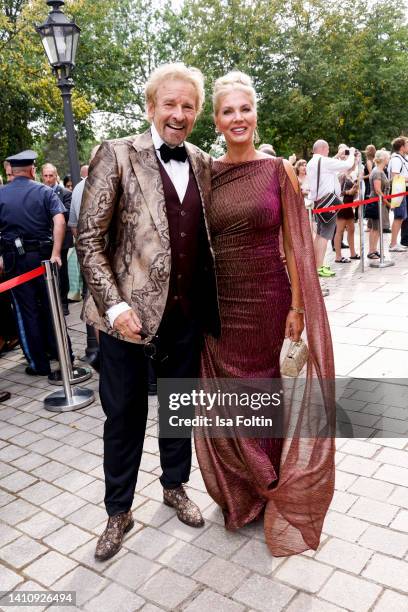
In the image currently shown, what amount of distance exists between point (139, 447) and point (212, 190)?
1.27 m

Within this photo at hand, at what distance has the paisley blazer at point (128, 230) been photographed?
91.1 inches

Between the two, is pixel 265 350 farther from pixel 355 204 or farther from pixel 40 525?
pixel 355 204

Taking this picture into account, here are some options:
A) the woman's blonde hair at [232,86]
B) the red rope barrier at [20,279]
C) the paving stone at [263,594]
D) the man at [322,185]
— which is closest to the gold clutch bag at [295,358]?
the paving stone at [263,594]

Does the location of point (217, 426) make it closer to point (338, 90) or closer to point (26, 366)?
point (26, 366)

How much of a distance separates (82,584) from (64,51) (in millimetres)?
5080

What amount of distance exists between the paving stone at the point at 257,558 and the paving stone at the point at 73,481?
3.72 ft

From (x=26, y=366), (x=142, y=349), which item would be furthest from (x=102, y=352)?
(x=26, y=366)

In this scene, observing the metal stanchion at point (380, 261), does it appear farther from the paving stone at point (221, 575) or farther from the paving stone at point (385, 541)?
the paving stone at point (221, 575)

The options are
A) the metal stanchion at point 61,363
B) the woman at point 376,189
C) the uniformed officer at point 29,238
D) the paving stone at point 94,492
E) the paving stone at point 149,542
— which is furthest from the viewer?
the woman at point 376,189

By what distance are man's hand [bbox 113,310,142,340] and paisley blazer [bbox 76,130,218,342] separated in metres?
0.07

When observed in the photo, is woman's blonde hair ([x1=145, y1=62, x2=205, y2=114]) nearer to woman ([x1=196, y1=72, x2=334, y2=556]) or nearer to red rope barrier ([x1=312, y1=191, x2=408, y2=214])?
woman ([x1=196, y1=72, x2=334, y2=556])

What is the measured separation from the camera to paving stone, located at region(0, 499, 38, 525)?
299 centimetres

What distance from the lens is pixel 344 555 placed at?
8.07 ft

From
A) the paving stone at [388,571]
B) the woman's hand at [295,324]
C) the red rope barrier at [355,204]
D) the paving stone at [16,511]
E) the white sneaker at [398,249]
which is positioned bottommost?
the paving stone at [16,511]
